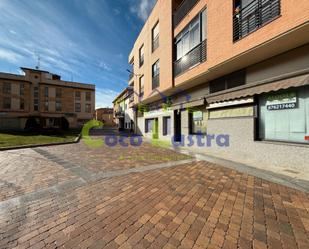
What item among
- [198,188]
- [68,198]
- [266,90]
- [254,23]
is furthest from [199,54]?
[68,198]

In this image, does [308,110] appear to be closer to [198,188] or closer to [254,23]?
[254,23]

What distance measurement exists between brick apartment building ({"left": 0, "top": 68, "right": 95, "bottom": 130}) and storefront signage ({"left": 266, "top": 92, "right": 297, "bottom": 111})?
3569 centimetres

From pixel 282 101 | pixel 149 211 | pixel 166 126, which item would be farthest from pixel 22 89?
pixel 282 101

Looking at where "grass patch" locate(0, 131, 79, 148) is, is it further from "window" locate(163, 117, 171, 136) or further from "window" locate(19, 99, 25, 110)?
"window" locate(19, 99, 25, 110)

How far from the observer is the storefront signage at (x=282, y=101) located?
5680mm

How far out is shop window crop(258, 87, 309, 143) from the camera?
5.47 meters

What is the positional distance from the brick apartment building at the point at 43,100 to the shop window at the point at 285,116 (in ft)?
116

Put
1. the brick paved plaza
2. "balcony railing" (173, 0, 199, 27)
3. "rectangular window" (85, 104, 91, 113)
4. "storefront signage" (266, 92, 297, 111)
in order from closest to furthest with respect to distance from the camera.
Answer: the brick paved plaza < "storefront signage" (266, 92, 297, 111) < "balcony railing" (173, 0, 199, 27) < "rectangular window" (85, 104, 91, 113)

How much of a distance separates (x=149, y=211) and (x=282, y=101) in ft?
21.1

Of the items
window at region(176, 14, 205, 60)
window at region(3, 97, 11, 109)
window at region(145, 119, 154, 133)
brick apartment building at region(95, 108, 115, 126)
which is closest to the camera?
window at region(176, 14, 205, 60)

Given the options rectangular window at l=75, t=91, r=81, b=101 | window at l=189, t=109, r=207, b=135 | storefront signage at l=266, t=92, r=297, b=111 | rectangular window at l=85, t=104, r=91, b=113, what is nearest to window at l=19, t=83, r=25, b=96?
rectangular window at l=75, t=91, r=81, b=101

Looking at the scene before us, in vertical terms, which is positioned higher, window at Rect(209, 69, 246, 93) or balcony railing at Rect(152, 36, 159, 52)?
balcony railing at Rect(152, 36, 159, 52)

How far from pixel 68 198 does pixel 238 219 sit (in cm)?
353

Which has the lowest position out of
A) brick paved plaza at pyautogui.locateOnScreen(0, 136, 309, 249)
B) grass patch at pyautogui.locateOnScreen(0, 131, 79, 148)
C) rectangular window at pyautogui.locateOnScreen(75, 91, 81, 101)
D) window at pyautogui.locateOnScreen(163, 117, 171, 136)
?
brick paved plaza at pyautogui.locateOnScreen(0, 136, 309, 249)
